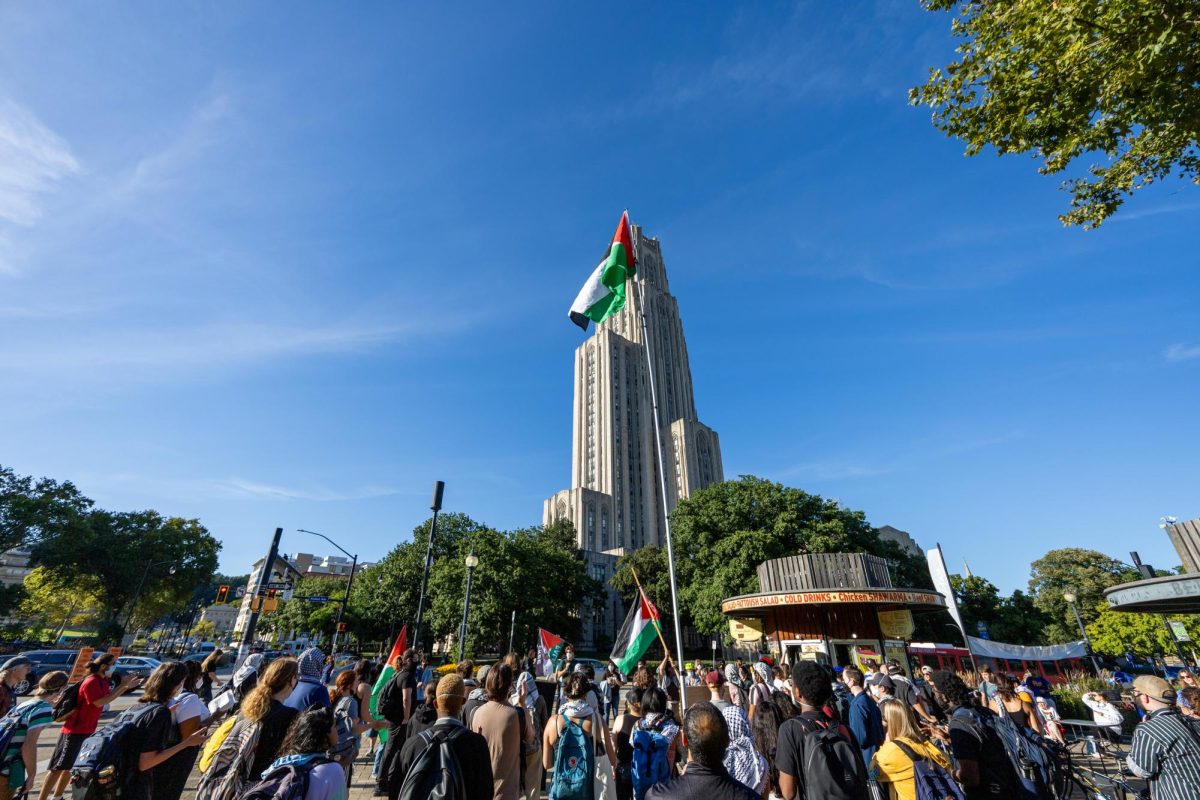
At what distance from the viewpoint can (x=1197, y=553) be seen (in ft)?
30.7

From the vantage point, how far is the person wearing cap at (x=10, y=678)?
5.62 m

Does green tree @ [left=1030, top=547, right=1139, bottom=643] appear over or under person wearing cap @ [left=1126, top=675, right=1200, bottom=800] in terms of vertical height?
over

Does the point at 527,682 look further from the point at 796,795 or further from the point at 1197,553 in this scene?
the point at 1197,553

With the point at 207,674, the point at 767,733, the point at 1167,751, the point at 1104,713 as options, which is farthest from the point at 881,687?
the point at 207,674

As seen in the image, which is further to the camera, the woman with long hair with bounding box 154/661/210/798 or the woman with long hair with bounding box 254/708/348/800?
the woman with long hair with bounding box 154/661/210/798

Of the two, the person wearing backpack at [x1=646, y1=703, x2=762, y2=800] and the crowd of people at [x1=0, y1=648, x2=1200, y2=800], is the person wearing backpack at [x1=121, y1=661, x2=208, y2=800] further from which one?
the person wearing backpack at [x1=646, y1=703, x2=762, y2=800]

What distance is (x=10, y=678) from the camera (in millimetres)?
5746

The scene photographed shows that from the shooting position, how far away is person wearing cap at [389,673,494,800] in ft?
11.9

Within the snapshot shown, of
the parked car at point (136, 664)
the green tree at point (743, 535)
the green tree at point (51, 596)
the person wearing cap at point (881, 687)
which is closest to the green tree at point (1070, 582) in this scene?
the green tree at point (743, 535)

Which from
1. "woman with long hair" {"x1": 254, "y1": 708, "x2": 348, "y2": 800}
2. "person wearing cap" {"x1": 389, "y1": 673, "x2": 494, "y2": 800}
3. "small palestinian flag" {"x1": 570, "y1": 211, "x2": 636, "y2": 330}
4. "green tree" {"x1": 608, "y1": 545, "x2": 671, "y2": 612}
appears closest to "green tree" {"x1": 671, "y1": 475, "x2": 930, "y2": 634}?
"green tree" {"x1": 608, "y1": 545, "x2": 671, "y2": 612}

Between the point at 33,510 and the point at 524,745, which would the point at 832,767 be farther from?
the point at 33,510

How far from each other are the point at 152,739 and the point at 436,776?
9.31 feet

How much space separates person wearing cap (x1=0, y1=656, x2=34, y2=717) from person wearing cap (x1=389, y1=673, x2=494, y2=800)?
17.3 feet

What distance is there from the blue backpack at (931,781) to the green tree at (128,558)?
6036cm
